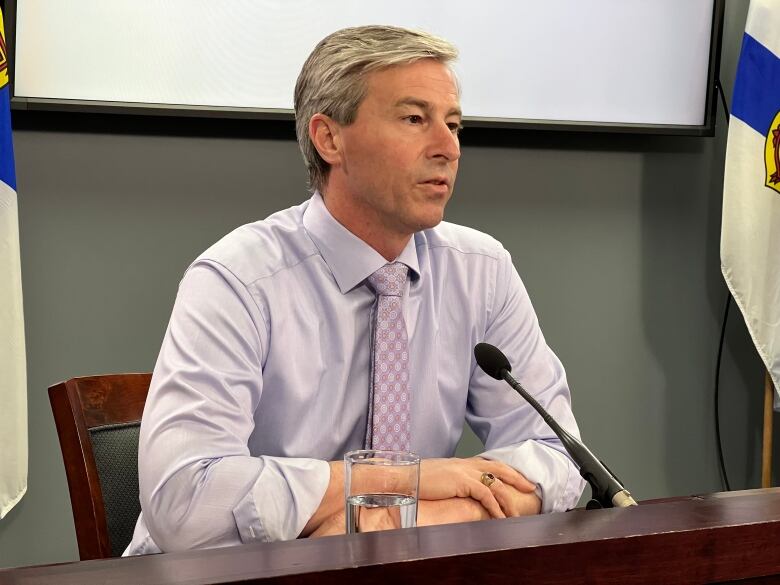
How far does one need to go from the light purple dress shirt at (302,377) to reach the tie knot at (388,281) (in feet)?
0.06

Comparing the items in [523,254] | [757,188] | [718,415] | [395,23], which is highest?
[395,23]

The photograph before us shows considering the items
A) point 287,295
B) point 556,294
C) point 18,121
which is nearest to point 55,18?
point 18,121

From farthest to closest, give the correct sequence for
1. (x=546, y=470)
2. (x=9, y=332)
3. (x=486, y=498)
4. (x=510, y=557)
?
(x=9, y=332), (x=546, y=470), (x=486, y=498), (x=510, y=557)

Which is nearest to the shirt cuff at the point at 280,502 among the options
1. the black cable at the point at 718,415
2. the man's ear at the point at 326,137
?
the man's ear at the point at 326,137

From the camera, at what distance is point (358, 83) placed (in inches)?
71.7

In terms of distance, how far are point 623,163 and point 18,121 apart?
1830 millimetres

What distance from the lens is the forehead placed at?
180 centimetres

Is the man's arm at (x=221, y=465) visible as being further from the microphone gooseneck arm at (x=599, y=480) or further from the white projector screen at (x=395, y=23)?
the white projector screen at (x=395, y=23)

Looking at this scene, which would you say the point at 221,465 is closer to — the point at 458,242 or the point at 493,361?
the point at 493,361

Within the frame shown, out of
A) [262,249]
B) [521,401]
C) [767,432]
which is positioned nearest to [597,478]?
[521,401]

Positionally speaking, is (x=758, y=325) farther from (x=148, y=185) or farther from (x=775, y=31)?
(x=148, y=185)

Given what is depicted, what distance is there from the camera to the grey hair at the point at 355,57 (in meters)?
1.81

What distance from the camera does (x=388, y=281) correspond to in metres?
1.78

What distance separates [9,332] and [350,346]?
3.46ft
